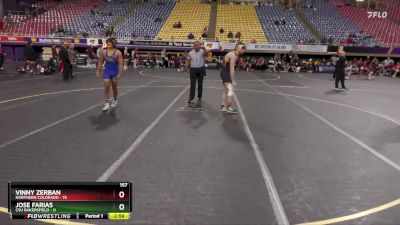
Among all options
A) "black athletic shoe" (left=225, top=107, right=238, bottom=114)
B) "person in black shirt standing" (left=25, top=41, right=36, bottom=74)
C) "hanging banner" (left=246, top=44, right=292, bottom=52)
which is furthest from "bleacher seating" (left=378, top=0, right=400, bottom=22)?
"black athletic shoe" (left=225, top=107, right=238, bottom=114)

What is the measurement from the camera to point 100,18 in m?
38.2

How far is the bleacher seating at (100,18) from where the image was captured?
3581 cm

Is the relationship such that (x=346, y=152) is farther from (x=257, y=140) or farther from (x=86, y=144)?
(x=86, y=144)

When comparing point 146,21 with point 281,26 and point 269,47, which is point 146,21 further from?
point 281,26

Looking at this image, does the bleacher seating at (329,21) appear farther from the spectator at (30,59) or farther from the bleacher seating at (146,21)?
the spectator at (30,59)

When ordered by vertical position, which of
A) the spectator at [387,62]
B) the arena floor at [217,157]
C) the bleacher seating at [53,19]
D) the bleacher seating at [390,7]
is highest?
the bleacher seating at [390,7]

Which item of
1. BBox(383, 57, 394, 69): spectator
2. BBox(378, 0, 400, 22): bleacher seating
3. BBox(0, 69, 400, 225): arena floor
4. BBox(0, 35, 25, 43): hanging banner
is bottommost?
BBox(0, 69, 400, 225): arena floor

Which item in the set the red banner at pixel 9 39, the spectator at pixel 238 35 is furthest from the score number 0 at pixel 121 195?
the red banner at pixel 9 39

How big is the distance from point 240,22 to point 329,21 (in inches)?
327

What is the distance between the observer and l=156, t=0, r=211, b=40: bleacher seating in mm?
35406
